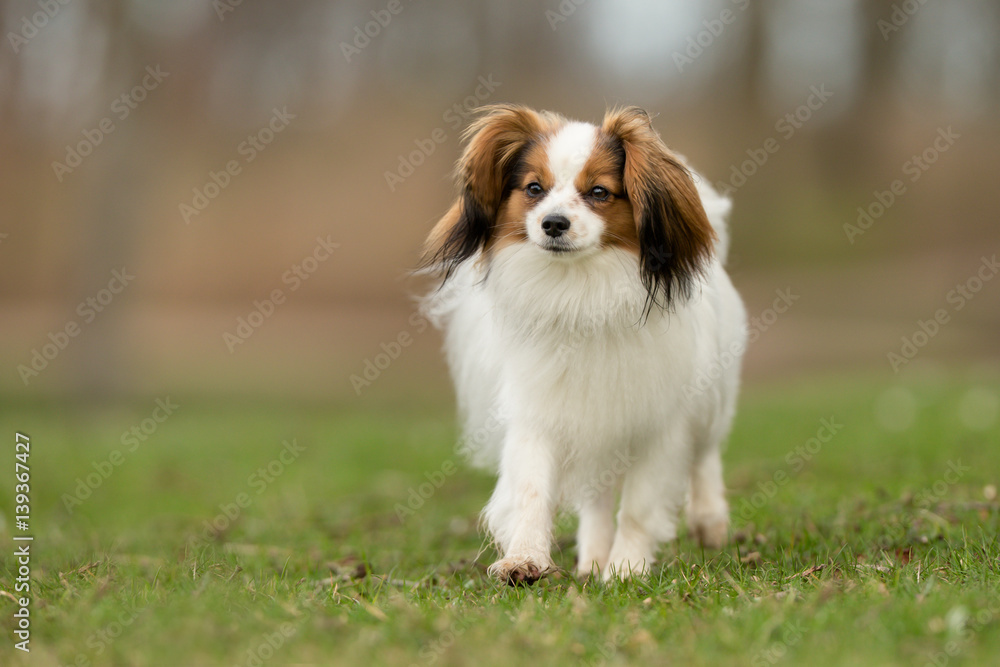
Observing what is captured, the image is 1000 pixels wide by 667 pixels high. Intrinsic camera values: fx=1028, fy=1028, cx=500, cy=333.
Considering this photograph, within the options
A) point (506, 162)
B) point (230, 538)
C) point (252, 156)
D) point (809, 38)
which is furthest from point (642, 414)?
point (252, 156)

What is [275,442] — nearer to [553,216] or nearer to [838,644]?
[553,216]

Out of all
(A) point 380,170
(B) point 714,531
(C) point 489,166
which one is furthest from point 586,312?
(A) point 380,170

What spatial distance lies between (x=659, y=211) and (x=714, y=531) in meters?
1.87

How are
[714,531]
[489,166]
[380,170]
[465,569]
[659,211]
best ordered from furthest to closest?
[380,170] < [714,531] < [465,569] < [489,166] < [659,211]

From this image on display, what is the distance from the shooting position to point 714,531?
523 centimetres

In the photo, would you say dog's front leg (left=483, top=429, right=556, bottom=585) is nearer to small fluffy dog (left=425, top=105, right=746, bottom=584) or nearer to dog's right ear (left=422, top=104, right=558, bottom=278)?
small fluffy dog (left=425, top=105, right=746, bottom=584)

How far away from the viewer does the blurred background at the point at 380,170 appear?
1348cm

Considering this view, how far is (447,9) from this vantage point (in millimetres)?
19391

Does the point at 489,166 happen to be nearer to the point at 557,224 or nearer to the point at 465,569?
the point at 557,224

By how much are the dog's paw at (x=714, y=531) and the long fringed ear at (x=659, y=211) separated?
1479 millimetres

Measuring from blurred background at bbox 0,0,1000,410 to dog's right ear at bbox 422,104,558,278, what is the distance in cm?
912

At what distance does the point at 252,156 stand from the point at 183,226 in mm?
2255

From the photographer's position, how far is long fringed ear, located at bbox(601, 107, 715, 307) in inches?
165

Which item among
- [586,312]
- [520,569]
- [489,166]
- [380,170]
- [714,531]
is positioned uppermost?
[489,166]
